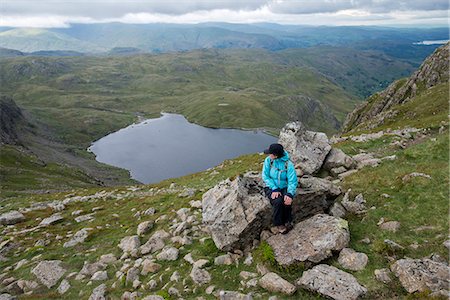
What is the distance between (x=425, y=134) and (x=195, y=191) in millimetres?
27258

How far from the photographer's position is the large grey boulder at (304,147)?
23.7 metres

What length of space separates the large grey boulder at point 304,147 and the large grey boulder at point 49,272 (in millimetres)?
17352

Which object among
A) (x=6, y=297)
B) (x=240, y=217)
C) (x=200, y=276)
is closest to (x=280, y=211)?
(x=240, y=217)

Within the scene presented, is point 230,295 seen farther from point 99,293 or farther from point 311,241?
point 99,293

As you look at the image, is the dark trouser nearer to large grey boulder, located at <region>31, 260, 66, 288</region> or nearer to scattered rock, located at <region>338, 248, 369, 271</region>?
scattered rock, located at <region>338, 248, 369, 271</region>

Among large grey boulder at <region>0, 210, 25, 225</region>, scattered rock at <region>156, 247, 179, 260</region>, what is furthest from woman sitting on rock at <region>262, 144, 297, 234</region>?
large grey boulder at <region>0, 210, 25, 225</region>

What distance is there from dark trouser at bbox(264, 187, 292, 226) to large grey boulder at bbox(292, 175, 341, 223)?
907 millimetres

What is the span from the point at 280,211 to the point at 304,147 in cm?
932

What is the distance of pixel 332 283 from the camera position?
42.6 ft

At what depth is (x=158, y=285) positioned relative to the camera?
54.9 feet

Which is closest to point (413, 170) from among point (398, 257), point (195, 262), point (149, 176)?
point (398, 257)

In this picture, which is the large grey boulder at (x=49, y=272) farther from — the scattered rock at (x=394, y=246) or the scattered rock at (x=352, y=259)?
the scattered rock at (x=394, y=246)

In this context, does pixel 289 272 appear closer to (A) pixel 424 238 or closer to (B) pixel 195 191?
(A) pixel 424 238

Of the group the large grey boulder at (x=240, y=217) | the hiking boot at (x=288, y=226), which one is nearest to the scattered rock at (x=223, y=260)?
the large grey boulder at (x=240, y=217)
